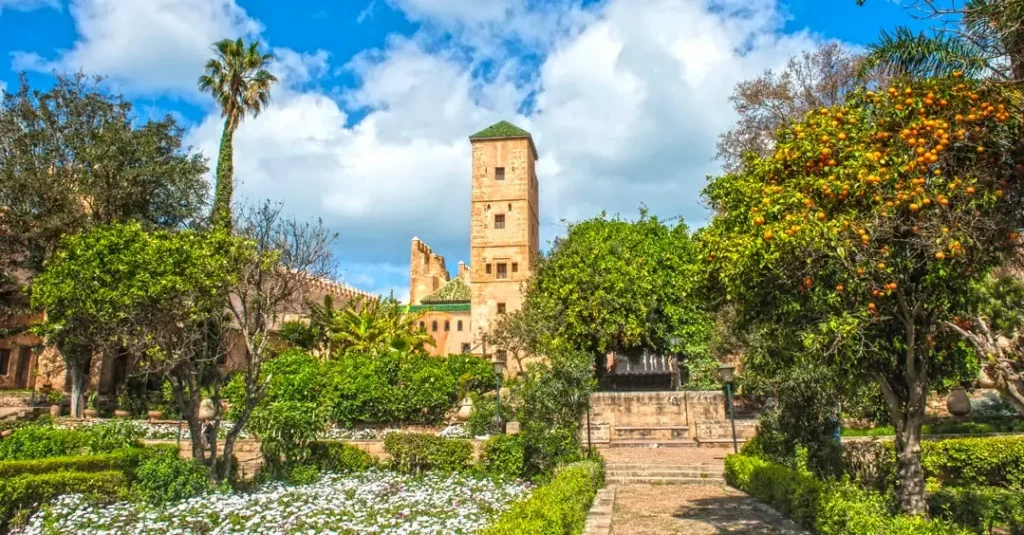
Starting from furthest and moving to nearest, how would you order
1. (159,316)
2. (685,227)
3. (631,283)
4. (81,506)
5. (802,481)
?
(685,227)
(631,283)
(159,316)
(81,506)
(802,481)

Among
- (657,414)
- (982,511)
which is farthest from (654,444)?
(982,511)

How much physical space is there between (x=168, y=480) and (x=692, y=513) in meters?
9.46

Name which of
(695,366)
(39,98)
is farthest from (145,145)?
(695,366)

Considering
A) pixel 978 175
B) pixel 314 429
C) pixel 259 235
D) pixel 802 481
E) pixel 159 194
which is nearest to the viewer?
pixel 978 175

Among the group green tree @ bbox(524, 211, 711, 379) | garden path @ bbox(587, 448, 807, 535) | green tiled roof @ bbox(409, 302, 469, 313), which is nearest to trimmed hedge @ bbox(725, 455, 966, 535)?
garden path @ bbox(587, 448, 807, 535)

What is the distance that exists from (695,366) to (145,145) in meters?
24.1

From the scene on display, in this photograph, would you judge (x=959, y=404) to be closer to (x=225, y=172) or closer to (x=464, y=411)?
(x=464, y=411)

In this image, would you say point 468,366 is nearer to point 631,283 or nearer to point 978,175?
Result: point 631,283

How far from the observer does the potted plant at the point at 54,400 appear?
83.9 feet

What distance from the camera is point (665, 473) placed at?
654 inches

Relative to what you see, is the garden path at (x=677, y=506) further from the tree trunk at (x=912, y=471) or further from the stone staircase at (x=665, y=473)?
the tree trunk at (x=912, y=471)

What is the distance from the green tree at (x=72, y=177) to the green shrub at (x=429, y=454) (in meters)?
15.3

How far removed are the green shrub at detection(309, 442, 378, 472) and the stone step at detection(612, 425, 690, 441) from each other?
9.44 meters

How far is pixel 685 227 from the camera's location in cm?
3516
